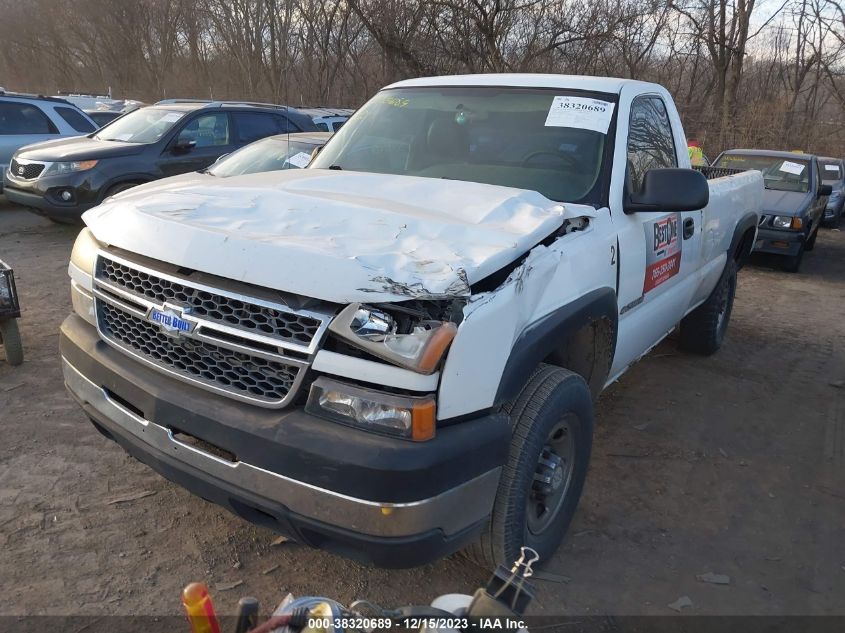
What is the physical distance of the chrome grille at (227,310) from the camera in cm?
212

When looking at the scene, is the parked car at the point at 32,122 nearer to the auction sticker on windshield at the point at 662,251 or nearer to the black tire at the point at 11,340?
the black tire at the point at 11,340

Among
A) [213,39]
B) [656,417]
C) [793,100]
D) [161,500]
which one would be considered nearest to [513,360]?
[161,500]

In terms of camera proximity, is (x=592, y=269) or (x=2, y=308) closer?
(x=592, y=269)

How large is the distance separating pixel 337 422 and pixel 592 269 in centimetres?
134

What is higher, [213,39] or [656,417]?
[213,39]

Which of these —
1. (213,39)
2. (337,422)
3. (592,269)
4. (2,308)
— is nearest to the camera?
(337,422)

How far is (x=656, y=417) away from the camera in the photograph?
459 cm

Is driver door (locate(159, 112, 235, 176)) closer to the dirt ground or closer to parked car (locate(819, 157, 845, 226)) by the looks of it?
the dirt ground

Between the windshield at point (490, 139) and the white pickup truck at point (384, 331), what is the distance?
16mm

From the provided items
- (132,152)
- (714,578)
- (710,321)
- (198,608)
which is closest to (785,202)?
(710,321)

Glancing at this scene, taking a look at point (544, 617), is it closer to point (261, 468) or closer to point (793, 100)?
point (261, 468)

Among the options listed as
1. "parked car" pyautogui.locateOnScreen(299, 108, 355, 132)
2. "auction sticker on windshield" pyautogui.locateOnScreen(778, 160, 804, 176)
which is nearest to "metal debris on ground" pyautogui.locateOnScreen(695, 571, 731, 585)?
"parked car" pyautogui.locateOnScreen(299, 108, 355, 132)

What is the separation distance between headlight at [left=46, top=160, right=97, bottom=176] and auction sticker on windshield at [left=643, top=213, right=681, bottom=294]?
24.3ft

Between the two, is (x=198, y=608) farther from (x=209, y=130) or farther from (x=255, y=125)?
(x=255, y=125)
